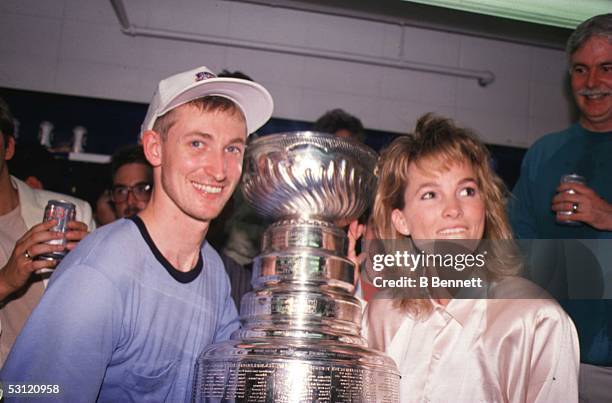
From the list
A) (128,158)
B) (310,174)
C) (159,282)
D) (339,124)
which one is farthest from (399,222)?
(128,158)

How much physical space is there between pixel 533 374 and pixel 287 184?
46 centimetres

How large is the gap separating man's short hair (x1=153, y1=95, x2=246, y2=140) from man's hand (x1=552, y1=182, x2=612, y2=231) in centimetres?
68

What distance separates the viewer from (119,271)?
820 millimetres

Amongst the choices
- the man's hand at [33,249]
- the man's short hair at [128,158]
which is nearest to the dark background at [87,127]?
the man's short hair at [128,158]

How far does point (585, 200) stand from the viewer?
1.13 meters

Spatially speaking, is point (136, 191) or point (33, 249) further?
point (136, 191)

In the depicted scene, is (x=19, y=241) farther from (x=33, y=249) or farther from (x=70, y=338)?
(x=70, y=338)

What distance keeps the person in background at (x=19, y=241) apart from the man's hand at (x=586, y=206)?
95cm

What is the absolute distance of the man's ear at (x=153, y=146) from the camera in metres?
0.96

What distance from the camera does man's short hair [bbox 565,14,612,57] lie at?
1092 mm

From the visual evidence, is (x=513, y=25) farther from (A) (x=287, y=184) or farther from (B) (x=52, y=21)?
(B) (x=52, y=21)

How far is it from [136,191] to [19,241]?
24.6 inches

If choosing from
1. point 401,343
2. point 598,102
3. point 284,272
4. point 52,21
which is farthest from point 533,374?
point 52,21

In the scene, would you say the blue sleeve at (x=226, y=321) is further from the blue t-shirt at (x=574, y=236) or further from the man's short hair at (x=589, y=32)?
the man's short hair at (x=589, y=32)
